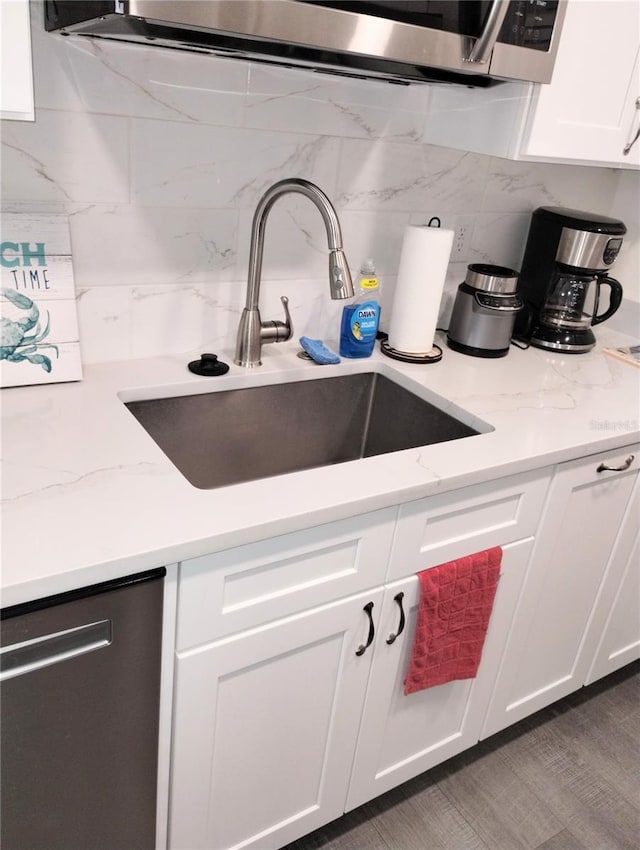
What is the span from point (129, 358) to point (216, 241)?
313mm

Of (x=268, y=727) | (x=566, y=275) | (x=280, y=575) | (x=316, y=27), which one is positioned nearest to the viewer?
(x=316, y=27)

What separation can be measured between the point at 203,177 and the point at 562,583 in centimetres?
121

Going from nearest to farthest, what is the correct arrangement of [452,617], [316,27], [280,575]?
1. [316,27]
2. [280,575]
3. [452,617]

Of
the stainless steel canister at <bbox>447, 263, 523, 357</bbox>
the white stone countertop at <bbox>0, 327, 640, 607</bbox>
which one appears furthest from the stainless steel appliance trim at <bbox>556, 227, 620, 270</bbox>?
Answer: the white stone countertop at <bbox>0, 327, 640, 607</bbox>

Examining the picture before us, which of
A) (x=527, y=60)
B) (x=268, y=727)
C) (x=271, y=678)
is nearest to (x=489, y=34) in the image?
(x=527, y=60)

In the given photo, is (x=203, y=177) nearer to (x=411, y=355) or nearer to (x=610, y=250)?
(x=411, y=355)

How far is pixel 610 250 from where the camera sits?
1848mm

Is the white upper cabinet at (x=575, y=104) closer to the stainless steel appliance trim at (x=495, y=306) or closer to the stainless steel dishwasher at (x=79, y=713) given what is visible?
the stainless steel appliance trim at (x=495, y=306)

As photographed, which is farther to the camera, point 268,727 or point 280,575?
point 268,727

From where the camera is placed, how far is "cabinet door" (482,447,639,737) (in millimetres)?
1539

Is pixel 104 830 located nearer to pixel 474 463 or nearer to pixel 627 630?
pixel 474 463

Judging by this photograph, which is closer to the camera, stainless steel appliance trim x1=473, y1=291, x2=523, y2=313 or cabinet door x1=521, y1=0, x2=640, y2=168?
cabinet door x1=521, y1=0, x2=640, y2=168

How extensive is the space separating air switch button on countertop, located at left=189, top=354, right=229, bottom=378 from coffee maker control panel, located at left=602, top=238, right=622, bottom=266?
1034 mm

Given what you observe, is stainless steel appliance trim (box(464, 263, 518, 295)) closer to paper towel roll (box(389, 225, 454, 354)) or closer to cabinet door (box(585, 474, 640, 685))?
paper towel roll (box(389, 225, 454, 354))
